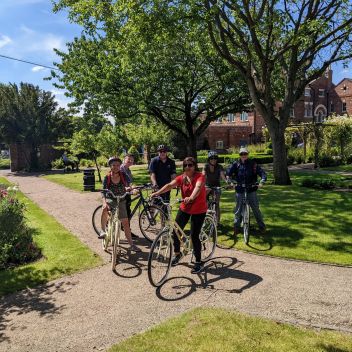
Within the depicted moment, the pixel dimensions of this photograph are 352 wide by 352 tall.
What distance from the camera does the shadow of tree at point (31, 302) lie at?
17.1 feet

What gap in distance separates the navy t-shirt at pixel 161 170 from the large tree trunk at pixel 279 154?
30.8 feet

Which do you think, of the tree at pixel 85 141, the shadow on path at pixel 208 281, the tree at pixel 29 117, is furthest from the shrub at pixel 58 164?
the shadow on path at pixel 208 281

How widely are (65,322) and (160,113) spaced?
1786 cm

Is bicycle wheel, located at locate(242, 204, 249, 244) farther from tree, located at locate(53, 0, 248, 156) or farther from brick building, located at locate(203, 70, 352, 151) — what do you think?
brick building, located at locate(203, 70, 352, 151)

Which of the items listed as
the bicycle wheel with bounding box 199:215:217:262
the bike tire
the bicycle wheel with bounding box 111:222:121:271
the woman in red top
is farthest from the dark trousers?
the bike tire

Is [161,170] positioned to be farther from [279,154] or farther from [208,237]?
[279,154]

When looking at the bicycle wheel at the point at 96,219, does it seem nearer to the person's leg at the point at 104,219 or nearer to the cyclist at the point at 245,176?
the person's leg at the point at 104,219

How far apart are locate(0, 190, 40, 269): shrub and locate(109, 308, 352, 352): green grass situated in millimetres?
3869

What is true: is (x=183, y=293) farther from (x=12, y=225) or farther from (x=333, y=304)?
(x=12, y=225)

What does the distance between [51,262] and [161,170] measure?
2.90 m

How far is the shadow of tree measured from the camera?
17.1ft

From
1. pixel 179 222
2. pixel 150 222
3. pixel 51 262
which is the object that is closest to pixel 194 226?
pixel 179 222

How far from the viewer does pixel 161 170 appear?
8.62 m

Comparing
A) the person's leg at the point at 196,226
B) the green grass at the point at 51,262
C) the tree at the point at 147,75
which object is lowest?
the green grass at the point at 51,262
